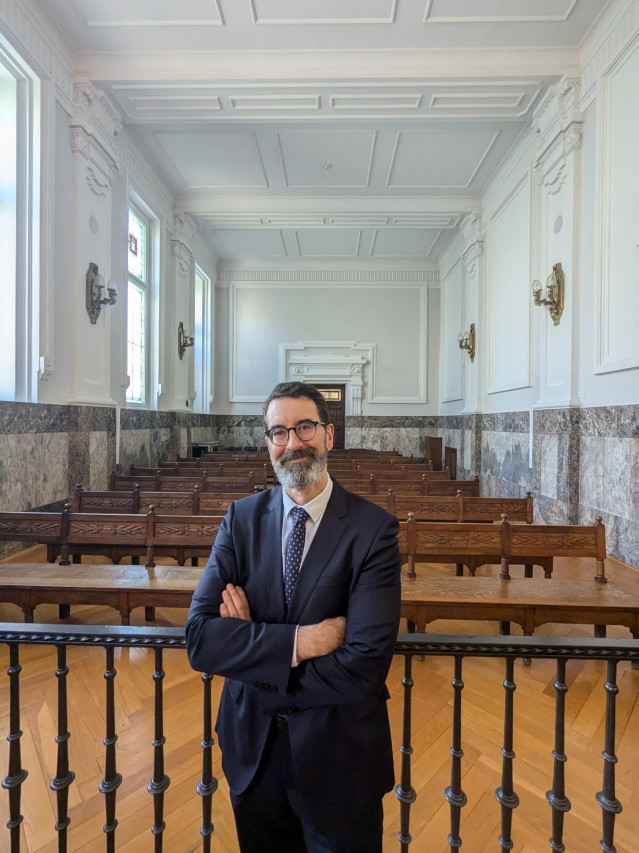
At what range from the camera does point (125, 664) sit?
314 centimetres

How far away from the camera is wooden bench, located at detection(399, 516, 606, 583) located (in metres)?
3.50

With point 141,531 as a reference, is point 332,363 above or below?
above

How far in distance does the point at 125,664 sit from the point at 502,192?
29.7 feet

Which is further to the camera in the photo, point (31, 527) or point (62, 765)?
point (31, 527)

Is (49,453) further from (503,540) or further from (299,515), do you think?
(299,515)

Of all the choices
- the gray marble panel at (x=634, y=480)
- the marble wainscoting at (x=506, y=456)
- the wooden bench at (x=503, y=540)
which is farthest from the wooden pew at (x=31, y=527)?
the marble wainscoting at (x=506, y=456)

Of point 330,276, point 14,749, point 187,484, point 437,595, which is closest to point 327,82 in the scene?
point 187,484

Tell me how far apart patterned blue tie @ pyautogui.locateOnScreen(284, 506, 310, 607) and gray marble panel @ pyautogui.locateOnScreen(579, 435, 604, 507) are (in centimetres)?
483

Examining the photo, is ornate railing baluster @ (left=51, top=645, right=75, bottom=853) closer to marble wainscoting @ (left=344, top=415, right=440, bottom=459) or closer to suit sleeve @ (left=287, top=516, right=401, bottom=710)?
suit sleeve @ (left=287, top=516, right=401, bottom=710)

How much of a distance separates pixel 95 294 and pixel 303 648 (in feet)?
20.9

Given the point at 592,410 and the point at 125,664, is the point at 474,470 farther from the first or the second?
the point at 125,664

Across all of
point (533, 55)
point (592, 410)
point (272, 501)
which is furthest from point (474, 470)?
point (272, 501)

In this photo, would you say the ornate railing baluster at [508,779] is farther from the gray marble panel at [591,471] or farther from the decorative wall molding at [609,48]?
the decorative wall molding at [609,48]

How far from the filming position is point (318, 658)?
4.10 ft
